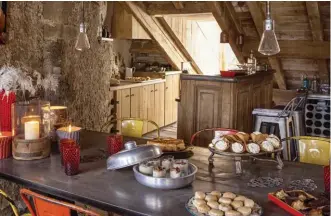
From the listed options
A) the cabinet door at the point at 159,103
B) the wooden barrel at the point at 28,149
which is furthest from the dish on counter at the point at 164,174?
the cabinet door at the point at 159,103

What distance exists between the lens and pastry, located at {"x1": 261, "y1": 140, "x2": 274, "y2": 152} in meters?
2.14

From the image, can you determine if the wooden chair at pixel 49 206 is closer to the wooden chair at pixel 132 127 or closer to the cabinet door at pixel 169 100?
the wooden chair at pixel 132 127

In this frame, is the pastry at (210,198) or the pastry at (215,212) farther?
the pastry at (210,198)

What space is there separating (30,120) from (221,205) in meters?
1.46

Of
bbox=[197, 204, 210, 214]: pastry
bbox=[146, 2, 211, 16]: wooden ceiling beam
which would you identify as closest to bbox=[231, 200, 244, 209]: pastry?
bbox=[197, 204, 210, 214]: pastry

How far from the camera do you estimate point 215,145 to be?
2.21 meters

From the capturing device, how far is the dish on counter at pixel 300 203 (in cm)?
157

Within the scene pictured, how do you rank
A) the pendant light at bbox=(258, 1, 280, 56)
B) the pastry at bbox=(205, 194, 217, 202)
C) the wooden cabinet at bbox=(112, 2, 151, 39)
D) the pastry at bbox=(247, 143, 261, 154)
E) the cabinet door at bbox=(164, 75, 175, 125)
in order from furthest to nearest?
1. the cabinet door at bbox=(164, 75, 175, 125)
2. the wooden cabinet at bbox=(112, 2, 151, 39)
3. the pendant light at bbox=(258, 1, 280, 56)
4. the pastry at bbox=(247, 143, 261, 154)
5. the pastry at bbox=(205, 194, 217, 202)

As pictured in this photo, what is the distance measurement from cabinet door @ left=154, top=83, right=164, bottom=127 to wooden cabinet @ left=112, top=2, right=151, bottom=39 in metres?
1.02

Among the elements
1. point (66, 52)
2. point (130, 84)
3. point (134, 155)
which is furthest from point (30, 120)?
point (130, 84)

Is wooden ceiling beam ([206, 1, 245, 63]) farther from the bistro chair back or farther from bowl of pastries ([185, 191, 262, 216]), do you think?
bowl of pastries ([185, 191, 262, 216])

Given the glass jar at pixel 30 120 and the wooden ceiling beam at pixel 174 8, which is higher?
the wooden ceiling beam at pixel 174 8

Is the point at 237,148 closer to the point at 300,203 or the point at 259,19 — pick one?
the point at 300,203

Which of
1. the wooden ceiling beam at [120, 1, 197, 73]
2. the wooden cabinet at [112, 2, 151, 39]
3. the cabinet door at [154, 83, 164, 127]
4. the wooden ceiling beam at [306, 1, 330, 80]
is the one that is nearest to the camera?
the wooden ceiling beam at [306, 1, 330, 80]
